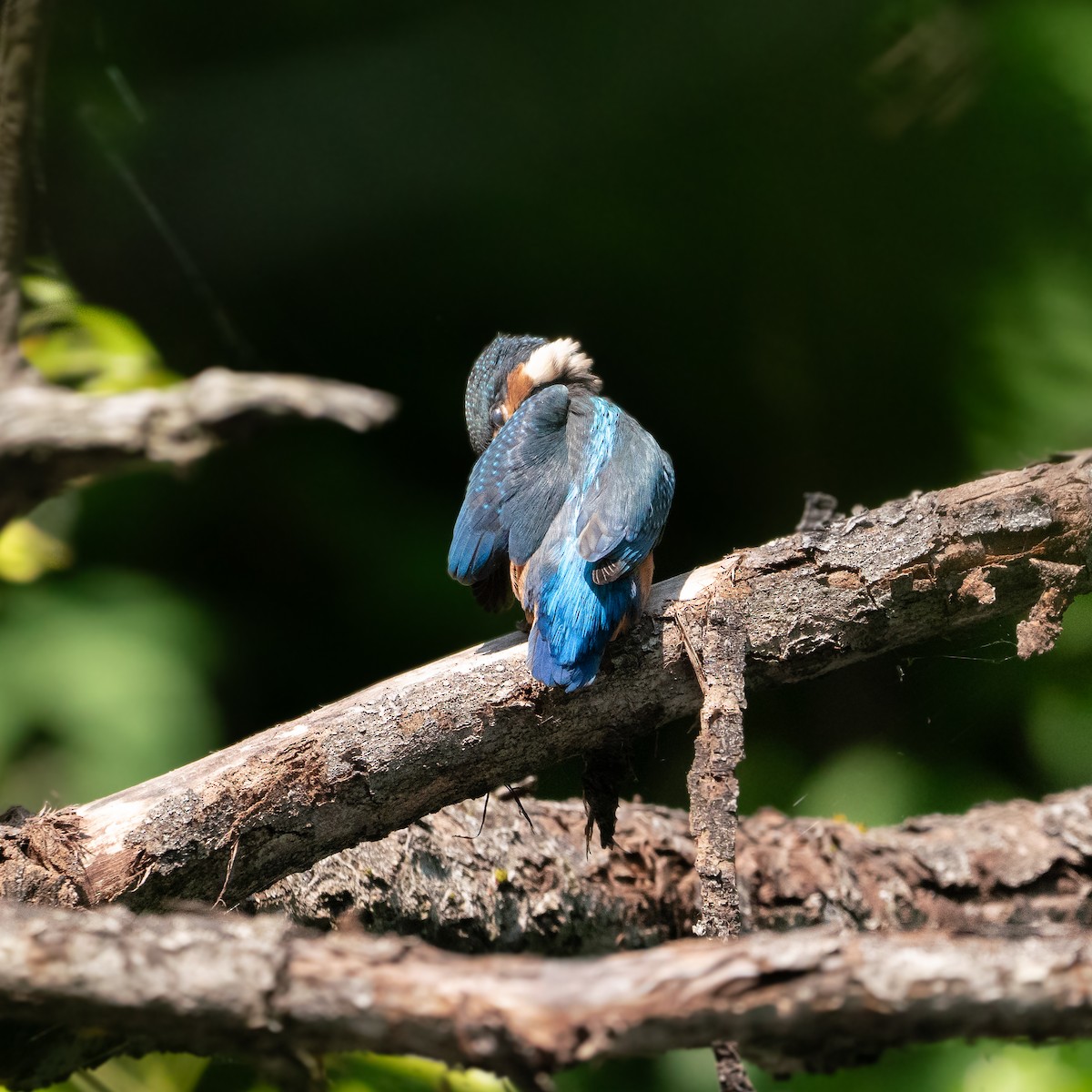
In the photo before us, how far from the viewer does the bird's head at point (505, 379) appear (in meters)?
2.31

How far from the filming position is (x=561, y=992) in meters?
0.90

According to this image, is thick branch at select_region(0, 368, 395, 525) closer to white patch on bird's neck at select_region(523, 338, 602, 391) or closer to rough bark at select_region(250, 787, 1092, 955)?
white patch on bird's neck at select_region(523, 338, 602, 391)

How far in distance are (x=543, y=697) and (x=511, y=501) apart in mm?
406

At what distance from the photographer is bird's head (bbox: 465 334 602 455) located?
2307 millimetres

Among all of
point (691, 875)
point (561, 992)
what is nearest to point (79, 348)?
point (691, 875)

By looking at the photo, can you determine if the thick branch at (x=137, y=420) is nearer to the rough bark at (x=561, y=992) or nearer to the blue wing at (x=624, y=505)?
the blue wing at (x=624, y=505)

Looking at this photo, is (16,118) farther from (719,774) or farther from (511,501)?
(719,774)

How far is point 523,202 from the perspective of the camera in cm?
323

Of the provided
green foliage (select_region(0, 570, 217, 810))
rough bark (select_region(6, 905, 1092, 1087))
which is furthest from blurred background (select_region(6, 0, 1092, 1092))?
rough bark (select_region(6, 905, 1092, 1087))

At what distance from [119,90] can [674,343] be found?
190 cm

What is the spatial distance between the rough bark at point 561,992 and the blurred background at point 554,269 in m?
1.80

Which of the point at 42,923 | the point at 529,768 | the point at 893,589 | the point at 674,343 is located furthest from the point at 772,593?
the point at 674,343

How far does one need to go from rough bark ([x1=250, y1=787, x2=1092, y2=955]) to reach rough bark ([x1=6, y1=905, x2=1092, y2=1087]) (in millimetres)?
864

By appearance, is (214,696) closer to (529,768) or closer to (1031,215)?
(529,768)
